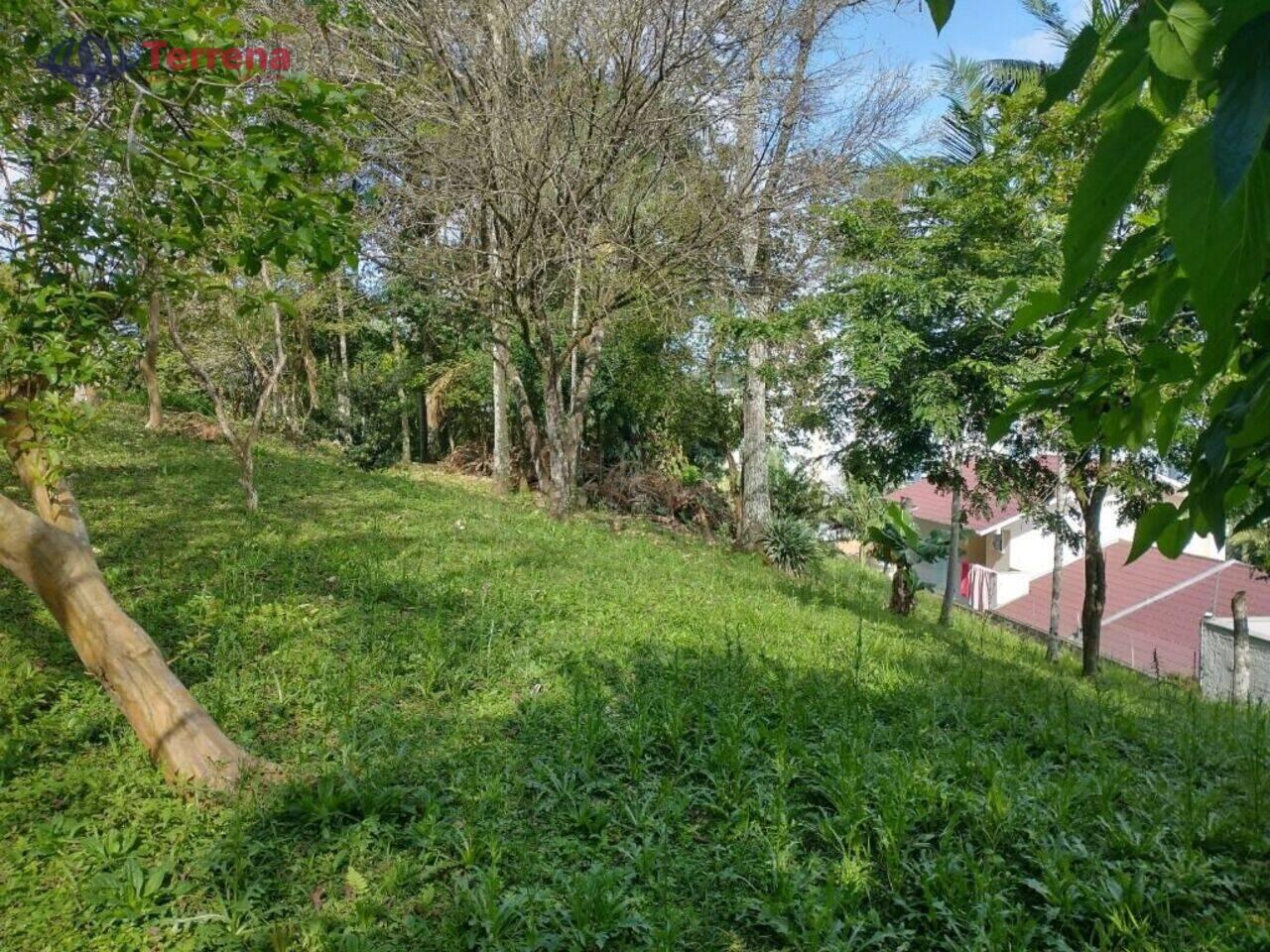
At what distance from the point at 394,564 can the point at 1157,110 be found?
6.27m

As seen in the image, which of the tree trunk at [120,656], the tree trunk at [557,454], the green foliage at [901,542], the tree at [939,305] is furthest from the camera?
the tree trunk at [557,454]

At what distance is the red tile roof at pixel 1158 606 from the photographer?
17422 millimetres

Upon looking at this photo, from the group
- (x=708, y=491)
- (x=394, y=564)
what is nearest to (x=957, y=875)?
(x=394, y=564)

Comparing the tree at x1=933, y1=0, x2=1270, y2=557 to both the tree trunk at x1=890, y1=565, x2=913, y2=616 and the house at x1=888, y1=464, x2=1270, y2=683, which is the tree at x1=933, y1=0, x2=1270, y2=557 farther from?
the house at x1=888, y1=464, x2=1270, y2=683

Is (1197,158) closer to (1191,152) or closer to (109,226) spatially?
(1191,152)

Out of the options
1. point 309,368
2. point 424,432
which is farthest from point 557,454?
point 424,432

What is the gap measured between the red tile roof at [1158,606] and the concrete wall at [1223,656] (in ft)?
7.05

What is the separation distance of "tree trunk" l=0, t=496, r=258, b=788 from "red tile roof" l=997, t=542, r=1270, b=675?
58.3 feet

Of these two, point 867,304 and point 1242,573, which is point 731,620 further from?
point 1242,573

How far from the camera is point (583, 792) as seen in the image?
3.20 m

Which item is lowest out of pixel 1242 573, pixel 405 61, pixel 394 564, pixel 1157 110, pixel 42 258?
pixel 1242 573

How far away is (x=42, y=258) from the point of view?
395 cm

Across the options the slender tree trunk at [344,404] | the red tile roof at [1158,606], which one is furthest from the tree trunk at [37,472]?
the red tile roof at [1158,606]

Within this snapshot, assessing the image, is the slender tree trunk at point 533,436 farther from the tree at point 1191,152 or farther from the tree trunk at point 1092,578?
the tree at point 1191,152
